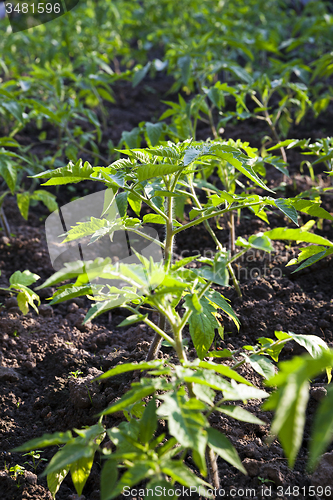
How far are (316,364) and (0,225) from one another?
2599mm

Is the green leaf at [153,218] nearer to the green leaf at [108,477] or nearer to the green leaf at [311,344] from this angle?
the green leaf at [311,344]

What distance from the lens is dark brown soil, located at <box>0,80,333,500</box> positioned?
1.25 m

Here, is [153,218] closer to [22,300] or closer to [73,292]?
[73,292]

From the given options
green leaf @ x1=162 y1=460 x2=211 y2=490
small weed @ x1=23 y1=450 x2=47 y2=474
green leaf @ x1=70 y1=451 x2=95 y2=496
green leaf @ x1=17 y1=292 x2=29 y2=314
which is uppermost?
green leaf @ x1=162 y1=460 x2=211 y2=490

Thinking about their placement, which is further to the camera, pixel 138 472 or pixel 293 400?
pixel 138 472

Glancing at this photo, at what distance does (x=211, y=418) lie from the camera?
4.59 feet

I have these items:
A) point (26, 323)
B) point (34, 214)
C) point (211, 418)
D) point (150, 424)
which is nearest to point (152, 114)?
point (34, 214)

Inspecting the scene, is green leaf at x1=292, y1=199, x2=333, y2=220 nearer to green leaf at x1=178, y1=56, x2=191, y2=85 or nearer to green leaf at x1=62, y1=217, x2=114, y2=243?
green leaf at x1=62, y1=217, x2=114, y2=243

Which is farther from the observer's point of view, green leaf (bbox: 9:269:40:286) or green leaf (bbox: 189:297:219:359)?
green leaf (bbox: 9:269:40:286)

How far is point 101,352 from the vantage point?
1.77 m

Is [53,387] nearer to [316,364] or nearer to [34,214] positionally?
[316,364]

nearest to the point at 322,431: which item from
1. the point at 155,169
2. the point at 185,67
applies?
the point at 155,169

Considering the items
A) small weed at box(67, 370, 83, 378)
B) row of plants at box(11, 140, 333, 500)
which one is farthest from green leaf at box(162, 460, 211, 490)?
small weed at box(67, 370, 83, 378)

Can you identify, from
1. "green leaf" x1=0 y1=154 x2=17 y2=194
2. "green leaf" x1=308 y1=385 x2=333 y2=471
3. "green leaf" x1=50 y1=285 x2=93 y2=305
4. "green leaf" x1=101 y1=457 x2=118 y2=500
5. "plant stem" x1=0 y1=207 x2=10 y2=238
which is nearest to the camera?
"green leaf" x1=308 y1=385 x2=333 y2=471
